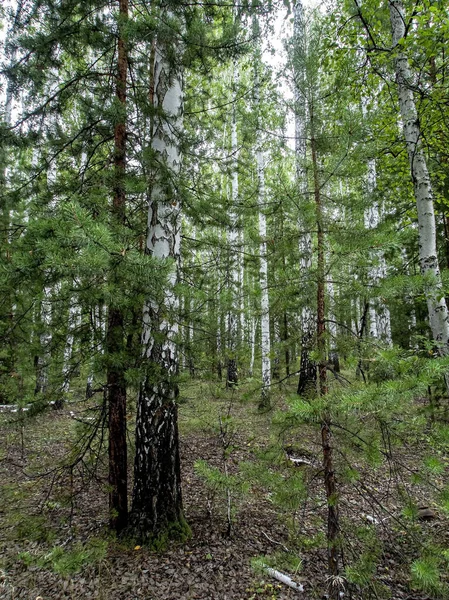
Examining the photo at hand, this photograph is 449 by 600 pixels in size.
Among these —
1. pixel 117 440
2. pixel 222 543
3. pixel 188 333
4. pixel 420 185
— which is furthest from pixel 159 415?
pixel 420 185

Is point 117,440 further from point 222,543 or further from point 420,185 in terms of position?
point 420,185

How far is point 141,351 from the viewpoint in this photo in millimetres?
3184

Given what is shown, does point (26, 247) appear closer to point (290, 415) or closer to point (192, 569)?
point (290, 415)

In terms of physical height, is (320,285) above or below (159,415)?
above

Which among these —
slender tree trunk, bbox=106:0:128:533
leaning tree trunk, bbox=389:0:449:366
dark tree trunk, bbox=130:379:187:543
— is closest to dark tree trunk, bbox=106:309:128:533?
slender tree trunk, bbox=106:0:128:533

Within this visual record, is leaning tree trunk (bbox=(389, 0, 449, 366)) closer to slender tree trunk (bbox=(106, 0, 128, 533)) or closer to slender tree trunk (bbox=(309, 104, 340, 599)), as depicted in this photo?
slender tree trunk (bbox=(309, 104, 340, 599))

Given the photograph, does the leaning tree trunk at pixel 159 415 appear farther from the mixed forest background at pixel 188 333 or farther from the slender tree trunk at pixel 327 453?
the slender tree trunk at pixel 327 453

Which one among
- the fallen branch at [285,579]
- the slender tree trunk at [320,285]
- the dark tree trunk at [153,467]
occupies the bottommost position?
the fallen branch at [285,579]

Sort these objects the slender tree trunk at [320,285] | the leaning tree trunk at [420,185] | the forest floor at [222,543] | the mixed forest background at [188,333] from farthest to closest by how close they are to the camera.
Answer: the leaning tree trunk at [420,185], the slender tree trunk at [320,285], the forest floor at [222,543], the mixed forest background at [188,333]

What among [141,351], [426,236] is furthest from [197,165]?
[426,236]

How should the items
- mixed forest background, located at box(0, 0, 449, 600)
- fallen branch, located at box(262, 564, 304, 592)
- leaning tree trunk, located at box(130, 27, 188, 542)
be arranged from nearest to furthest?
mixed forest background, located at box(0, 0, 449, 600) < fallen branch, located at box(262, 564, 304, 592) < leaning tree trunk, located at box(130, 27, 188, 542)

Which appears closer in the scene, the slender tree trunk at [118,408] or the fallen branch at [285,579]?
the fallen branch at [285,579]

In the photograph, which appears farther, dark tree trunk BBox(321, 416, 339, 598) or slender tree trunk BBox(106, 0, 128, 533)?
slender tree trunk BBox(106, 0, 128, 533)

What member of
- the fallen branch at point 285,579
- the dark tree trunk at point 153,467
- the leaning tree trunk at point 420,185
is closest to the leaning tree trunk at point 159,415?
the dark tree trunk at point 153,467
